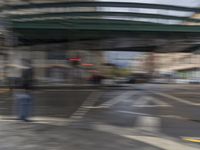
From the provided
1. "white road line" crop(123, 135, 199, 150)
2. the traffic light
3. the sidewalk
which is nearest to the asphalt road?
"white road line" crop(123, 135, 199, 150)

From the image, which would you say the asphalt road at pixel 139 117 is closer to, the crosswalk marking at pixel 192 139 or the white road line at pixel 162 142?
the crosswalk marking at pixel 192 139

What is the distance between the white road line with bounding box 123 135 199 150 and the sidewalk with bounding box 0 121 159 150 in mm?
328

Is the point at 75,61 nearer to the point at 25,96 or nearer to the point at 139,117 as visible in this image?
the point at 139,117

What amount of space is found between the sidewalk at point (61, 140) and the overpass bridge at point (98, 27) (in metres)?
21.4

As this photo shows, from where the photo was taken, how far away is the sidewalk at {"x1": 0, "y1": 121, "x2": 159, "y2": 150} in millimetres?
8734

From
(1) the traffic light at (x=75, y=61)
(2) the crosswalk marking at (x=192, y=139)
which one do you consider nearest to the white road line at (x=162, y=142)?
(2) the crosswalk marking at (x=192, y=139)

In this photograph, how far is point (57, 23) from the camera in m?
34.4

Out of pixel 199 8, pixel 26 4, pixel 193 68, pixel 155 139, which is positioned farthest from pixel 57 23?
pixel 193 68

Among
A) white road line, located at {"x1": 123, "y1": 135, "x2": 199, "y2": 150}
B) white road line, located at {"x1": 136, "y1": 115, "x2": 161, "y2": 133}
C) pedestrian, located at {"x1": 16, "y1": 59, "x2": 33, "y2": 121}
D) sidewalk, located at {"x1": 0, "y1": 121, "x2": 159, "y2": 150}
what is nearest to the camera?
sidewalk, located at {"x1": 0, "y1": 121, "x2": 159, "y2": 150}

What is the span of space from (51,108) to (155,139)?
8435mm

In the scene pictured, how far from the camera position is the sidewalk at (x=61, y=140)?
28.7 ft

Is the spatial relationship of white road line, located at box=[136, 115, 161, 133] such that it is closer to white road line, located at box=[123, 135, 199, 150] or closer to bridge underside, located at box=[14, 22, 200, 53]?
white road line, located at box=[123, 135, 199, 150]

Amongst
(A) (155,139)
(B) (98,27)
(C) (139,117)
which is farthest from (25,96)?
(B) (98,27)

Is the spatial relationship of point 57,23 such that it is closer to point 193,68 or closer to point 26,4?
point 26,4
